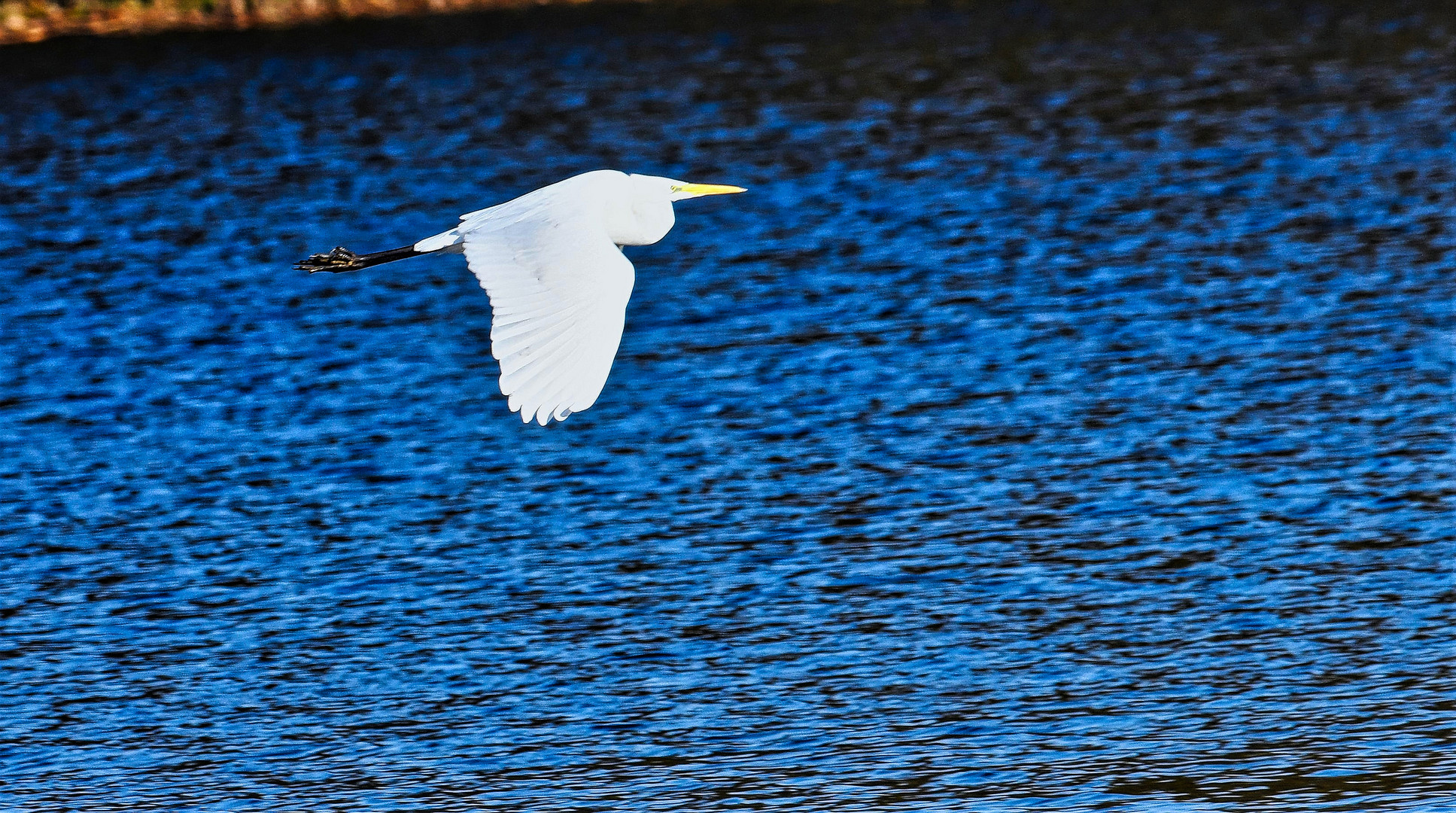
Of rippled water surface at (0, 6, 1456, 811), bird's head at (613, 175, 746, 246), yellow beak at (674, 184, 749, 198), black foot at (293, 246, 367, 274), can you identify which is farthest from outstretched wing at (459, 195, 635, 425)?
rippled water surface at (0, 6, 1456, 811)

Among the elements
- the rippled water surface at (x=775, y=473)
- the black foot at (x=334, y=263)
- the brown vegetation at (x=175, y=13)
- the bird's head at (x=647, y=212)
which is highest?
the brown vegetation at (x=175, y=13)

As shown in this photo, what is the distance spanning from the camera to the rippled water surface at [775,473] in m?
8.94

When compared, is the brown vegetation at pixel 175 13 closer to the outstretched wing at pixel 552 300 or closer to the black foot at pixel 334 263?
the black foot at pixel 334 263

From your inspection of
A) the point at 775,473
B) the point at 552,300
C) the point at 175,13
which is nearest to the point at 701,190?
the point at 552,300

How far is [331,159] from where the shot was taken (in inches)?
824

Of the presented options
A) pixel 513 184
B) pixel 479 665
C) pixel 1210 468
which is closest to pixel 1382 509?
pixel 1210 468

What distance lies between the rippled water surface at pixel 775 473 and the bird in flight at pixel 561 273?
7.82ft

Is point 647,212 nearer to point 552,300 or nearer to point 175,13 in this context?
point 552,300

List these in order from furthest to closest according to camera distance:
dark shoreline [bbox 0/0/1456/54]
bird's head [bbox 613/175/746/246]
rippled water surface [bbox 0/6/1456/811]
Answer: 1. dark shoreline [bbox 0/0/1456/54]
2. rippled water surface [bbox 0/6/1456/811]
3. bird's head [bbox 613/175/746/246]

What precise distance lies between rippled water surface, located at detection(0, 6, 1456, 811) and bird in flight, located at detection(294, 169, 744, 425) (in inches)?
93.8

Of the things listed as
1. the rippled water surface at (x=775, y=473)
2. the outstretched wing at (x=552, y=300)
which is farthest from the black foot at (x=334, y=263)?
the rippled water surface at (x=775, y=473)

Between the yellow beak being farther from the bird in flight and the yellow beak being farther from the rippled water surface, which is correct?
the rippled water surface

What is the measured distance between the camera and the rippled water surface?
29.3 ft

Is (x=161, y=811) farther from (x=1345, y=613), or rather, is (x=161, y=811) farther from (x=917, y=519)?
(x=1345, y=613)
